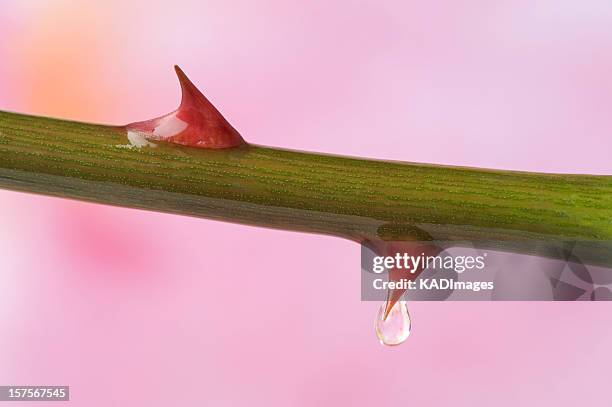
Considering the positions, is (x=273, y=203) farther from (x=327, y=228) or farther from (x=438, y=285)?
(x=438, y=285)

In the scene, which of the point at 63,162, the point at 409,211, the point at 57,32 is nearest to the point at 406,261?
the point at 409,211

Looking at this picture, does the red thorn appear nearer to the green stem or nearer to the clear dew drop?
the green stem

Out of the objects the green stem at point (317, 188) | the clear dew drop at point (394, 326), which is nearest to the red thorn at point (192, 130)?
the green stem at point (317, 188)

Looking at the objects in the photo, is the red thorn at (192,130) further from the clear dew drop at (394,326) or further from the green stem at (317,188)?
the clear dew drop at (394,326)

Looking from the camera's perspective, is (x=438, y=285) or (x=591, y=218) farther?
(x=438, y=285)
